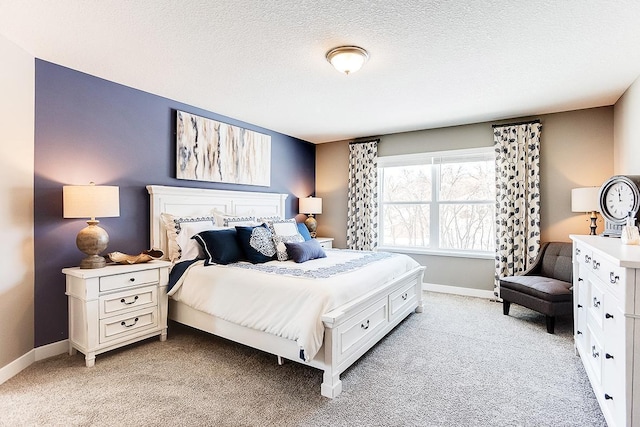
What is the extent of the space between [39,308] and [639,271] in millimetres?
3997

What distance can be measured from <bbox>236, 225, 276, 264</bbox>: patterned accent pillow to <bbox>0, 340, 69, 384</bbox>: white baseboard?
67.6 inches

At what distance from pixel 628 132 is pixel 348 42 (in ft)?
9.84

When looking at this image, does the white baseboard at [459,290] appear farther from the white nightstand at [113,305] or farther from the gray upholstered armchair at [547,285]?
the white nightstand at [113,305]

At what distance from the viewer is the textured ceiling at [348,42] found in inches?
78.5

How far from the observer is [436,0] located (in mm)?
1899

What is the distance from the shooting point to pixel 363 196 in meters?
5.35

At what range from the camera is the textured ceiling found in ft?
6.54

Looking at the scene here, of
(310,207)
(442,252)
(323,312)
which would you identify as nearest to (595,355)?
(323,312)

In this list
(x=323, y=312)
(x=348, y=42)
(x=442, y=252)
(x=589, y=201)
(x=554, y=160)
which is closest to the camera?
(x=323, y=312)

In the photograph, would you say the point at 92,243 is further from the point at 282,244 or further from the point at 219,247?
the point at 282,244

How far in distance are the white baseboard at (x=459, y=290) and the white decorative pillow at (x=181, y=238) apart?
3.37m

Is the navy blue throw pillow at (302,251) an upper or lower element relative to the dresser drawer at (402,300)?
upper

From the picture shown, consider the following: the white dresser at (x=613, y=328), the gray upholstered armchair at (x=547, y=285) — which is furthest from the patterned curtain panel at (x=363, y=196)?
the white dresser at (x=613, y=328)

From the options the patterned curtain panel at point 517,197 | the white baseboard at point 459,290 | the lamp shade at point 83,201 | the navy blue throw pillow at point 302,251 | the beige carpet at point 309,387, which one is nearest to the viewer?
the beige carpet at point 309,387
